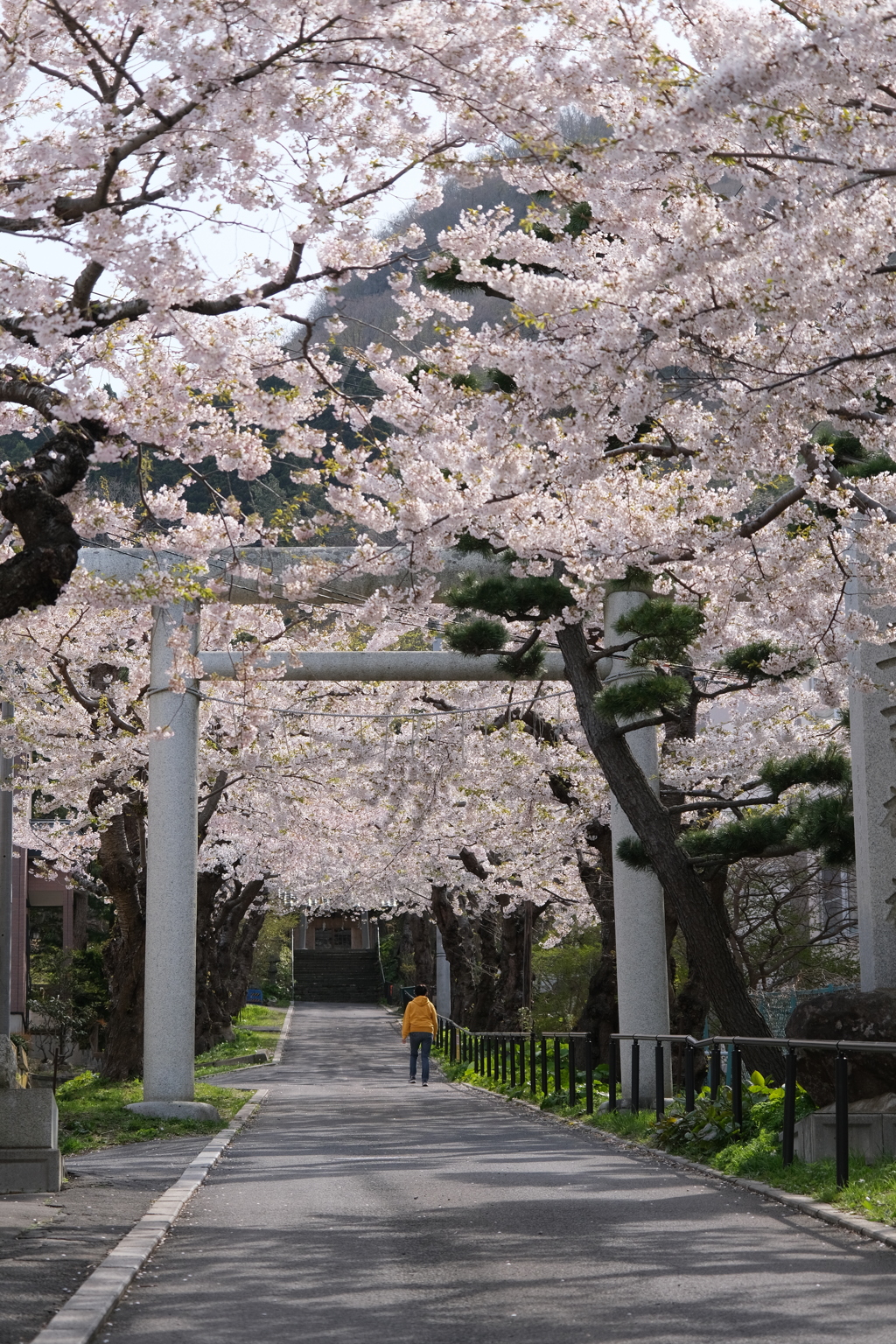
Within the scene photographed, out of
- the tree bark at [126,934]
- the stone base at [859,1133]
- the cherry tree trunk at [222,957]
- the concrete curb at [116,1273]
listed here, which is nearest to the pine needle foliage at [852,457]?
the stone base at [859,1133]

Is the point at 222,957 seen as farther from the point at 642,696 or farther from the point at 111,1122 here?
the point at 642,696

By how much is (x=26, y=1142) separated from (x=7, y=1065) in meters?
0.63

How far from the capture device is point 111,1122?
15.3m

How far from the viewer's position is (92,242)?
7.25 m

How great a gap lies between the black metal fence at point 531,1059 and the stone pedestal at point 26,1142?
24.9 feet

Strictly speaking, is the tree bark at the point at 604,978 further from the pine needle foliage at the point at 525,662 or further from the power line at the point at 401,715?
the pine needle foliage at the point at 525,662

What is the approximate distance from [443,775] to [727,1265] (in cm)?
1678

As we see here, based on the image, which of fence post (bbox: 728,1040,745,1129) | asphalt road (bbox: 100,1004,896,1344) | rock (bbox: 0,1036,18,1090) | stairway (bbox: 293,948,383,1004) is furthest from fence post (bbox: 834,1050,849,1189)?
stairway (bbox: 293,948,383,1004)

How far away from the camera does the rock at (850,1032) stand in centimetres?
952

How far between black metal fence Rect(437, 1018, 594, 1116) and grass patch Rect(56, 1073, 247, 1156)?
4073 mm

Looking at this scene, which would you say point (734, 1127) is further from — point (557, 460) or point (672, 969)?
point (672, 969)

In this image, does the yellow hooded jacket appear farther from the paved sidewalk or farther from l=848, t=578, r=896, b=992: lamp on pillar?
l=848, t=578, r=896, b=992: lamp on pillar

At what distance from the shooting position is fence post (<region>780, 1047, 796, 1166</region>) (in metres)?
8.99

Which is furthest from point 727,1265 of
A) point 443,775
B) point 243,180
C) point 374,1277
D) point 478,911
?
point 478,911
